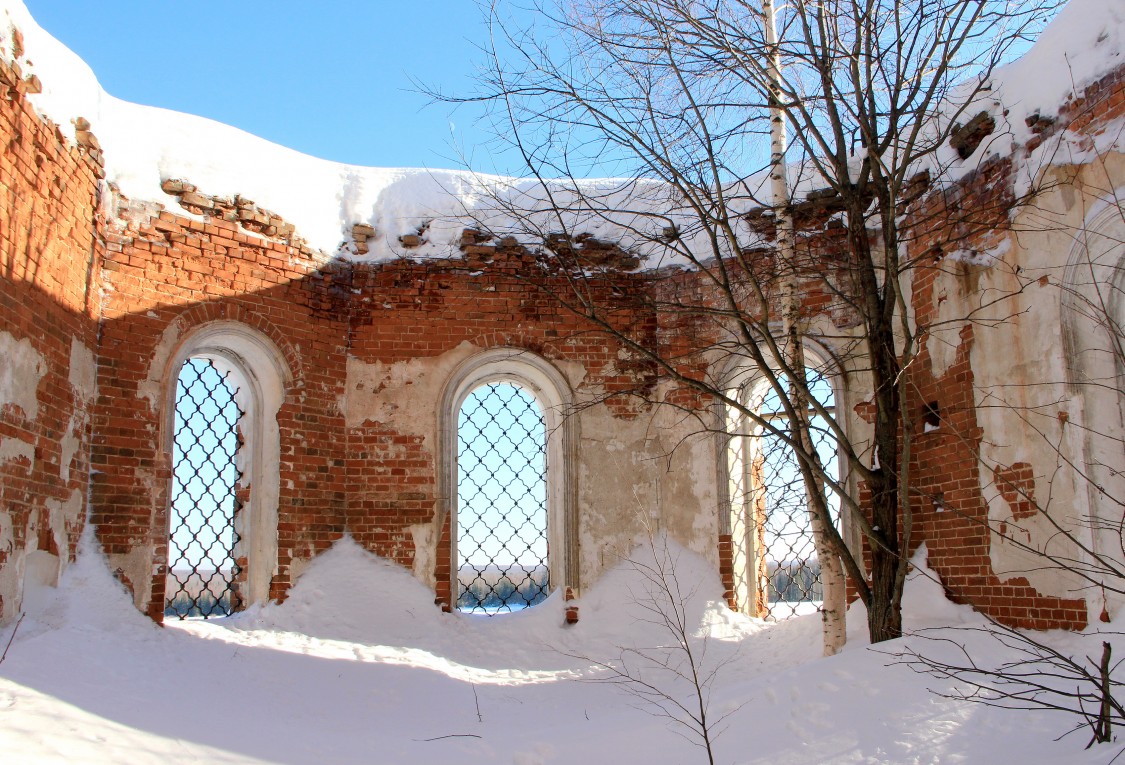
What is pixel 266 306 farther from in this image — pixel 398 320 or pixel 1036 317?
pixel 1036 317

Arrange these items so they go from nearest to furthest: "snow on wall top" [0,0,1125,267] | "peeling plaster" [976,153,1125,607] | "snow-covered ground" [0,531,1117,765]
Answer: "snow-covered ground" [0,531,1117,765] → "peeling plaster" [976,153,1125,607] → "snow on wall top" [0,0,1125,267]

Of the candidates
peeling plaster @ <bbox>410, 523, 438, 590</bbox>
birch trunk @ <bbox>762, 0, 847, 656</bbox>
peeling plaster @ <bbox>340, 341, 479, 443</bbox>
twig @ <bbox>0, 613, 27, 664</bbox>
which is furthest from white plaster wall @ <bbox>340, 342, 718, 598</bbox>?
twig @ <bbox>0, 613, 27, 664</bbox>

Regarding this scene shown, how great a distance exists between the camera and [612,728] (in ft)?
18.4

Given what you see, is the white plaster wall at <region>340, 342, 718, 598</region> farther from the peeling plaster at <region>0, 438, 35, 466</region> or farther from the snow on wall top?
the peeling plaster at <region>0, 438, 35, 466</region>

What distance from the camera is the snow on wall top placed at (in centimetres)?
611

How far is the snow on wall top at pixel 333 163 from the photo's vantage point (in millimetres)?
6113

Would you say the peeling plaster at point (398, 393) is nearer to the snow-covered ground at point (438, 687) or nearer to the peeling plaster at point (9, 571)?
the snow-covered ground at point (438, 687)

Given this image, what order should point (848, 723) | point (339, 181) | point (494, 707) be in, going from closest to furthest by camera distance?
point (848, 723) → point (494, 707) → point (339, 181)

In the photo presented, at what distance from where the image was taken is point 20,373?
575 centimetres

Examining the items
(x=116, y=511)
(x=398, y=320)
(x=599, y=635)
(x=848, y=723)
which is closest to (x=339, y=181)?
(x=398, y=320)

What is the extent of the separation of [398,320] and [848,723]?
17.0ft

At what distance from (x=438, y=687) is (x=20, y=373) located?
136 inches

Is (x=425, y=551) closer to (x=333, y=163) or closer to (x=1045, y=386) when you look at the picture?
(x=333, y=163)

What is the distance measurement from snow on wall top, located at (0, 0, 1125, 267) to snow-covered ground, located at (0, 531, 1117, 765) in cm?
292
